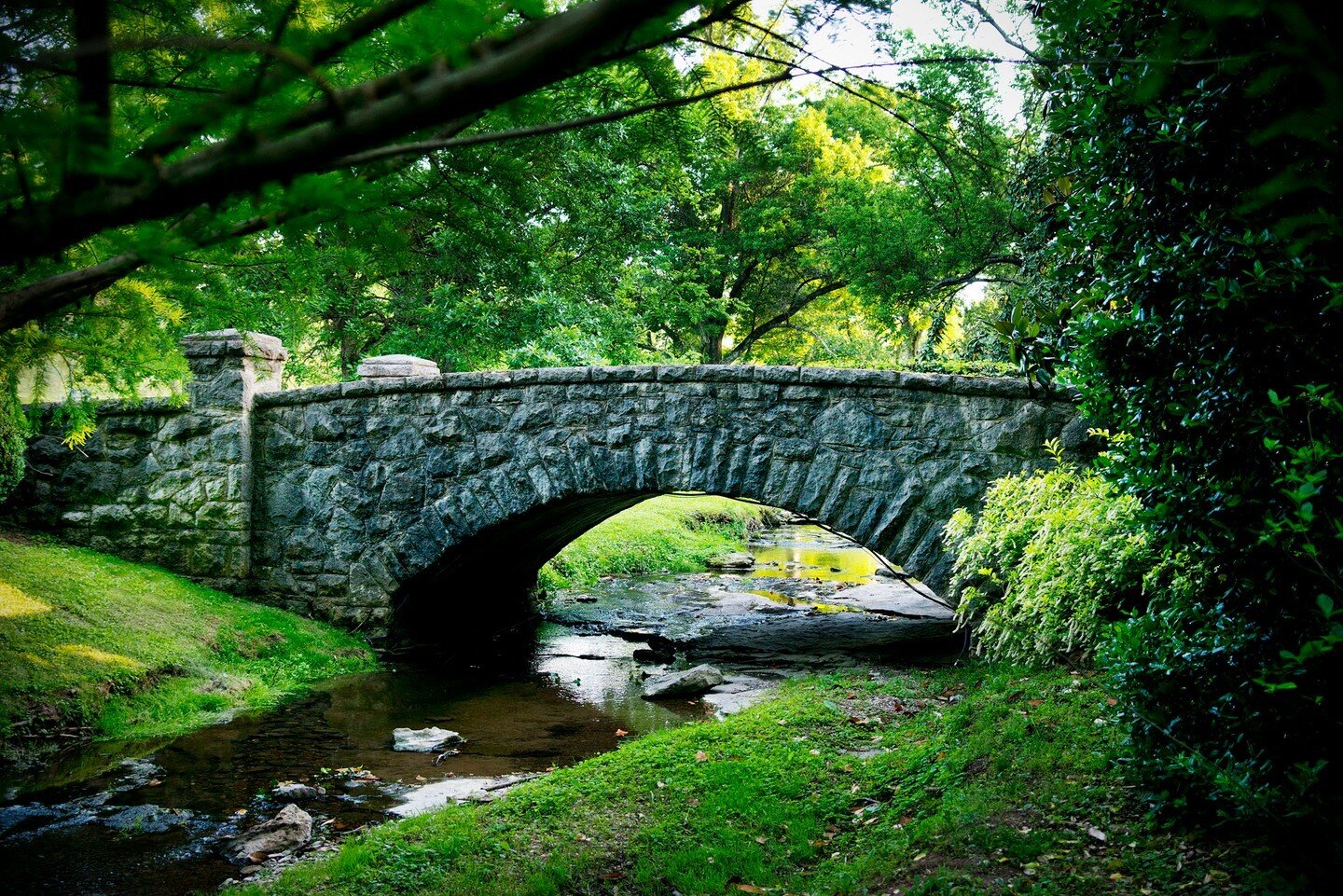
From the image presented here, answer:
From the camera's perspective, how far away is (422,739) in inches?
225

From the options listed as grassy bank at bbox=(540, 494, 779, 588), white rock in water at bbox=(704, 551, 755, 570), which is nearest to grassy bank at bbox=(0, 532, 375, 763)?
grassy bank at bbox=(540, 494, 779, 588)

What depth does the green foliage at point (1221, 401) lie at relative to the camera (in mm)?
2441

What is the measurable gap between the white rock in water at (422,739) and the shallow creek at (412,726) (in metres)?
0.09

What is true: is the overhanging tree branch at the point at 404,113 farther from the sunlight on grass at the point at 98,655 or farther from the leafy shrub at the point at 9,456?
the leafy shrub at the point at 9,456

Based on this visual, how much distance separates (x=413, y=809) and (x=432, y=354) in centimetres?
923

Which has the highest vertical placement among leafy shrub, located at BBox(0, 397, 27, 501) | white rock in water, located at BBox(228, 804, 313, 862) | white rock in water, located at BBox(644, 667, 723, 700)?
leafy shrub, located at BBox(0, 397, 27, 501)

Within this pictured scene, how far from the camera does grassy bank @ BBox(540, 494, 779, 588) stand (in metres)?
12.2

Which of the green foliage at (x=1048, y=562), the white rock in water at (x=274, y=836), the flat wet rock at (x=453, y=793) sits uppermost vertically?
the green foliage at (x=1048, y=562)

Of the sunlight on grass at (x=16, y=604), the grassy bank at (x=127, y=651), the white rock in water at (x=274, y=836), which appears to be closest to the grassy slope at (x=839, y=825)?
the white rock in water at (x=274, y=836)

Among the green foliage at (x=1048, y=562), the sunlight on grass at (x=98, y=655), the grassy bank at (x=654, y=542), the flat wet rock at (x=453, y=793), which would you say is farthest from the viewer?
the grassy bank at (x=654, y=542)

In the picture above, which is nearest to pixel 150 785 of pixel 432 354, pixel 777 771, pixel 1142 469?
pixel 777 771

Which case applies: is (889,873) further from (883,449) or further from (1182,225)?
(883,449)

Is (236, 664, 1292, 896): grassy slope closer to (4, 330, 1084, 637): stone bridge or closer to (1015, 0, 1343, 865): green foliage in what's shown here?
(1015, 0, 1343, 865): green foliage

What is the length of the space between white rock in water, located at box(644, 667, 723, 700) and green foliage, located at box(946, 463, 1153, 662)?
6.47 feet
